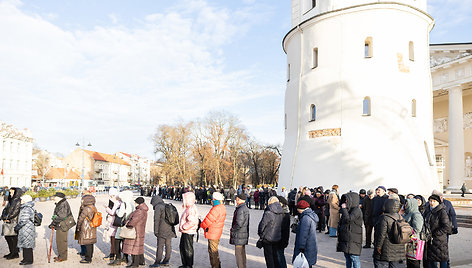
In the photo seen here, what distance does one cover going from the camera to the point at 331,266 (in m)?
8.77

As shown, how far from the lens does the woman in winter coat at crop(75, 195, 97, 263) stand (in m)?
8.92

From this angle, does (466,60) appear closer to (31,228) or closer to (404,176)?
(404,176)

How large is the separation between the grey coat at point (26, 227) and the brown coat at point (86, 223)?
3.37 feet

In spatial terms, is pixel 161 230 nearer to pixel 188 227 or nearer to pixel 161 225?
pixel 161 225

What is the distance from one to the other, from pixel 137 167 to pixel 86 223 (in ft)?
485

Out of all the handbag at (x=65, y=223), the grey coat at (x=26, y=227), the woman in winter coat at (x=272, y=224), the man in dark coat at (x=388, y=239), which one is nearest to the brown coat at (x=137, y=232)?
the handbag at (x=65, y=223)

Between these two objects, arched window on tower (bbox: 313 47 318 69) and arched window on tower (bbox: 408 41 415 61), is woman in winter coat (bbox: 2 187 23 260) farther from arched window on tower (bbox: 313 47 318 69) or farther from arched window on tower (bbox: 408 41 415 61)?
arched window on tower (bbox: 408 41 415 61)

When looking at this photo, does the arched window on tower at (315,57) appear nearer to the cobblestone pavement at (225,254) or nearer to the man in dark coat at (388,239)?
the cobblestone pavement at (225,254)

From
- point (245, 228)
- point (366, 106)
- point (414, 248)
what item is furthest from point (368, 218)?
point (366, 106)

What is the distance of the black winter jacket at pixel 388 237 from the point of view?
20.5 ft

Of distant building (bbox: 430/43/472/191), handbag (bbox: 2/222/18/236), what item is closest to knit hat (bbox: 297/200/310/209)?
handbag (bbox: 2/222/18/236)

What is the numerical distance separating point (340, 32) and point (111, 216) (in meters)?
19.1

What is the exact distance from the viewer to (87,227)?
8.95 meters

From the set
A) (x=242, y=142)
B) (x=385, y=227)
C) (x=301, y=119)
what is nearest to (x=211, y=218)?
(x=385, y=227)
